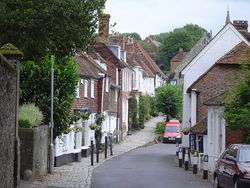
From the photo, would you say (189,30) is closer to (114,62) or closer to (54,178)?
(114,62)

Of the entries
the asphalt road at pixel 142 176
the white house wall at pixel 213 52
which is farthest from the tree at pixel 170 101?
the asphalt road at pixel 142 176

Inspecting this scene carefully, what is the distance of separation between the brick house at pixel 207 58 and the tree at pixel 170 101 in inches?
1003

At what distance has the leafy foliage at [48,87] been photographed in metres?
31.0

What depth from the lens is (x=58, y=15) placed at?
67.2 feet

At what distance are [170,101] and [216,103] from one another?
46.4m

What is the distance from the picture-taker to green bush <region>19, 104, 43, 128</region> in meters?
26.6

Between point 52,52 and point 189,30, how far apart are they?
12074cm

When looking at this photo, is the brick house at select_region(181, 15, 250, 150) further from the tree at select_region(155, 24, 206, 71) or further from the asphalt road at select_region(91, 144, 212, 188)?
the tree at select_region(155, 24, 206, 71)

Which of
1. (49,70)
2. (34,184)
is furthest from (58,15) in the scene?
(49,70)

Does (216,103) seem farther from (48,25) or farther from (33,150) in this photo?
(48,25)

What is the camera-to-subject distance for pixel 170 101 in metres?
79.8

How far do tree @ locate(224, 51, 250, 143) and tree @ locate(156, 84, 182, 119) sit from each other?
51.2 metres

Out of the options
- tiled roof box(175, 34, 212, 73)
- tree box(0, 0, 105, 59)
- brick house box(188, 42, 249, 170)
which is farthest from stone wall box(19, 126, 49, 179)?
tiled roof box(175, 34, 212, 73)

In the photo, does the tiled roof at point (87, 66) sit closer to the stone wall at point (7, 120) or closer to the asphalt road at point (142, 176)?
the asphalt road at point (142, 176)
